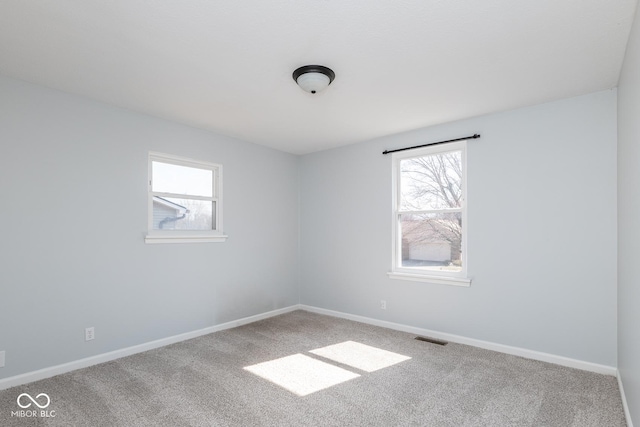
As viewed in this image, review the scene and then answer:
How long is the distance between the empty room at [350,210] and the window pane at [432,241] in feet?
0.09

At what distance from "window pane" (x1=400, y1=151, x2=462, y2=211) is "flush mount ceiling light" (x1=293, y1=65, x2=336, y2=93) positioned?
1948mm

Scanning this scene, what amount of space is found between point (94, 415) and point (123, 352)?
3.66 ft

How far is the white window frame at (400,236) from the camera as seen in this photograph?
376 centimetres

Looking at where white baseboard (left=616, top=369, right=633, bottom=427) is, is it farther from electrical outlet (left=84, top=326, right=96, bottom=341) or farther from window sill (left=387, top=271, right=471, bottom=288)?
electrical outlet (left=84, top=326, right=96, bottom=341)

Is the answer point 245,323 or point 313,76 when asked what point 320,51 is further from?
point 245,323

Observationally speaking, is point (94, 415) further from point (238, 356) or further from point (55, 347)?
point (238, 356)

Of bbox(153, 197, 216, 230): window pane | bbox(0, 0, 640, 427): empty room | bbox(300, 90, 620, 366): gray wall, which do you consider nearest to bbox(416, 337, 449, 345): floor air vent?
bbox(0, 0, 640, 427): empty room

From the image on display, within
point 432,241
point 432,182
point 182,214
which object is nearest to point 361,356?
point 432,241

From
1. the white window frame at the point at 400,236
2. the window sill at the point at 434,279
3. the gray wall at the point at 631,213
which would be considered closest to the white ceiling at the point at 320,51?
the gray wall at the point at 631,213

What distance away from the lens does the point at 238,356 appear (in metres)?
3.37

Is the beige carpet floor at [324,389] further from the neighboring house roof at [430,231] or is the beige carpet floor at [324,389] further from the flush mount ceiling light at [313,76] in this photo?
the flush mount ceiling light at [313,76]

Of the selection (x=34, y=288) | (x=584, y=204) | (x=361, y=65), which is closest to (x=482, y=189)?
(x=584, y=204)

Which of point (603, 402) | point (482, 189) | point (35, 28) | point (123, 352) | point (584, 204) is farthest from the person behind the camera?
point (482, 189)

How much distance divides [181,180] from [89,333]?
178 cm
